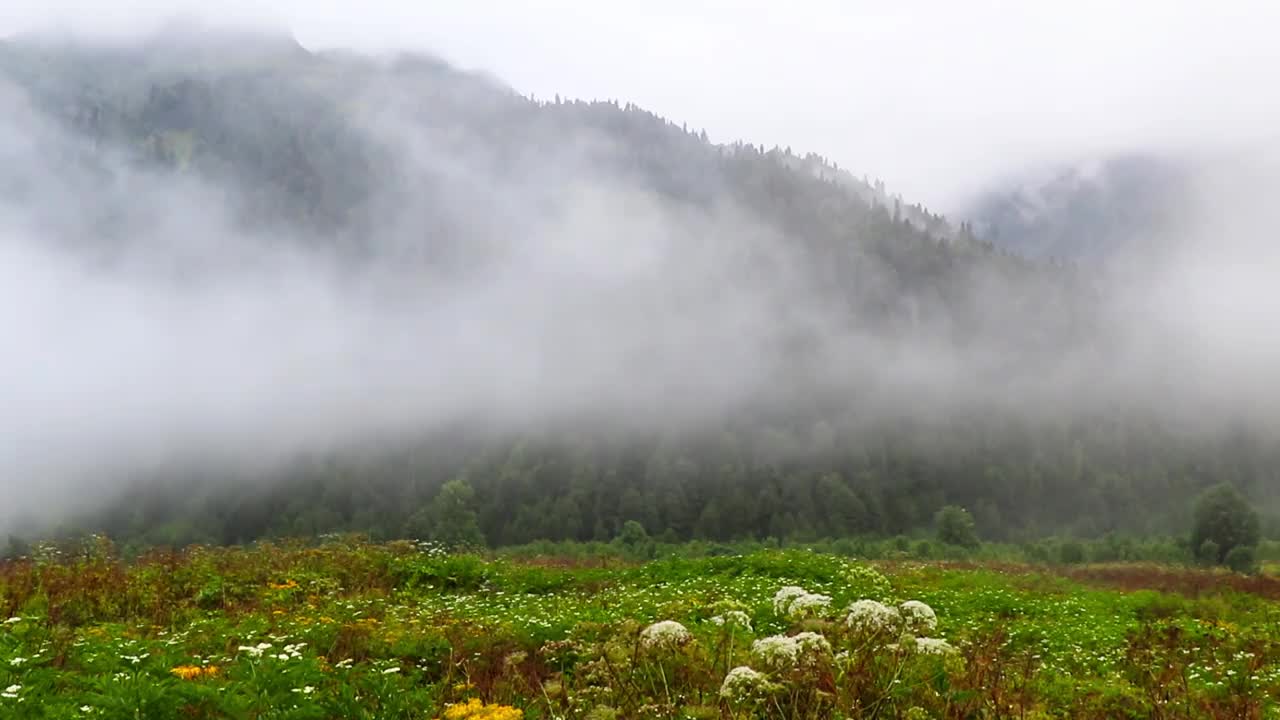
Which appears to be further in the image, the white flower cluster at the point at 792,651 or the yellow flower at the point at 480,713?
the white flower cluster at the point at 792,651

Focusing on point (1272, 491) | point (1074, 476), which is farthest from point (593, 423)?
point (1272, 491)

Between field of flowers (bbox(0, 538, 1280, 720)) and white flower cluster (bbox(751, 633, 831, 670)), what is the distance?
25 mm

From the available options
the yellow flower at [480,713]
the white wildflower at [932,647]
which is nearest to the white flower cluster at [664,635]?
the yellow flower at [480,713]

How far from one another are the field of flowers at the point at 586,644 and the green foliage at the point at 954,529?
53.6 metres

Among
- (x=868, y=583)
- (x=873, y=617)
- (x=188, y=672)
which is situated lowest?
(x=868, y=583)

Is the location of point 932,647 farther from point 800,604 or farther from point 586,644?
point 586,644

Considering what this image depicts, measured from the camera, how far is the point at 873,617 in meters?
7.01

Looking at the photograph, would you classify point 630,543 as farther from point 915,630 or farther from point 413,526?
point 915,630

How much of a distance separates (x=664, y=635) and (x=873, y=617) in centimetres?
179

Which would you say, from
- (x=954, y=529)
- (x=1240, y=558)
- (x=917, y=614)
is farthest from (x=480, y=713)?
(x=954, y=529)

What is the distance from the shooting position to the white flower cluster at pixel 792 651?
20.8 ft

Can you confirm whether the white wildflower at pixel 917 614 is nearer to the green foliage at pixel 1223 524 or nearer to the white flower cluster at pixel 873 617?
the white flower cluster at pixel 873 617

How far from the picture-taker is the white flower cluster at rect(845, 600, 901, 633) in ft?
23.0

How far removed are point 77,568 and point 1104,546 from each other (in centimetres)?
8042
